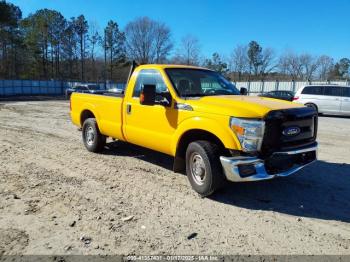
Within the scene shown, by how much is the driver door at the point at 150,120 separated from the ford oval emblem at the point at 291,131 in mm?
1708

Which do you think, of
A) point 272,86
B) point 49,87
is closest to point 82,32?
point 49,87

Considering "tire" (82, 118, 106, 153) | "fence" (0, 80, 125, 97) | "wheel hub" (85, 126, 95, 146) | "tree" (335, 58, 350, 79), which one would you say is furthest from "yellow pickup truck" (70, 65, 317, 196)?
"tree" (335, 58, 350, 79)

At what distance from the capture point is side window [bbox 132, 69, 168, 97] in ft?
19.4

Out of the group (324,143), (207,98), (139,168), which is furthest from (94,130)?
(324,143)

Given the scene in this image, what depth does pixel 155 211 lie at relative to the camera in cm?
455

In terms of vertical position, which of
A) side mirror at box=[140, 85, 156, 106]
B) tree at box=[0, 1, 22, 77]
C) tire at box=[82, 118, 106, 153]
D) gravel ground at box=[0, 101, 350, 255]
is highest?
tree at box=[0, 1, 22, 77]

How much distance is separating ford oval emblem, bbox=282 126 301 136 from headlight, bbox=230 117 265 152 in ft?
1.56

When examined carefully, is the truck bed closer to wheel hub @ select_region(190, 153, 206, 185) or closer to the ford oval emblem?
wheel hub @ select_region(190, 153, 206, 185)

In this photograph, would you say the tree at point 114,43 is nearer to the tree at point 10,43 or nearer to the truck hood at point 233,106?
the tree at point 10,43

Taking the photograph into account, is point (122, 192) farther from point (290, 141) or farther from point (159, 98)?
point (290, 141)

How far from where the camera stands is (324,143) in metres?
9.74

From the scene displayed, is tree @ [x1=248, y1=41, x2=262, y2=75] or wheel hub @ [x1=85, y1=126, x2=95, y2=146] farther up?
tree @ [x1=248, y1=41, x2=262, y2=75]

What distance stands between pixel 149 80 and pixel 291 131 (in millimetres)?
2721

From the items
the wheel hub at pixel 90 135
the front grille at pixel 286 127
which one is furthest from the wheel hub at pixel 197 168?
the wheel hub at pixel 90 135
